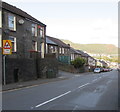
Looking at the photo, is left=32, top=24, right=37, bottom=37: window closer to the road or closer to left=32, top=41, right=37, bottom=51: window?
left=32, top=41, right=37, bottom=51: window

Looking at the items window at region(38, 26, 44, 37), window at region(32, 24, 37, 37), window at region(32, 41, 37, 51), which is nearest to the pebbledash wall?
window at region(32, 41, 37, 51)

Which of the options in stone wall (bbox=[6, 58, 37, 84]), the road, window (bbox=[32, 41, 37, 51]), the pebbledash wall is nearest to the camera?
the road

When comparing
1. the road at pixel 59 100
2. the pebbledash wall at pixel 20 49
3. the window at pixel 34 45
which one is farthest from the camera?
the window at pixel 34 45

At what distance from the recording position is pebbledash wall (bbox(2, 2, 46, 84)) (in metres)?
25.0

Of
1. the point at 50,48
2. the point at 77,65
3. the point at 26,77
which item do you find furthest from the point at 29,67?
the point at 77,65

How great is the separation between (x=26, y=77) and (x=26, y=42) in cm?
489

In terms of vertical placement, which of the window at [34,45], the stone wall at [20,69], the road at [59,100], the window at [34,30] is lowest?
the road at [59,100]

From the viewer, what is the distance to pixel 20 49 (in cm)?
2877

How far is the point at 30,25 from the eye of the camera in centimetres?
Answer: 3262

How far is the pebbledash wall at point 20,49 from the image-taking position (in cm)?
2505

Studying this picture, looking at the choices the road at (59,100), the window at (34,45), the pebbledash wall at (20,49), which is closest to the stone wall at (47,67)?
the pebbledash wall at (20,49)

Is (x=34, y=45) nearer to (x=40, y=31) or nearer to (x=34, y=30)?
(x=34, y=30)

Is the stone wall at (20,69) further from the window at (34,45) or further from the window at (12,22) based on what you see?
the window at (12,22)

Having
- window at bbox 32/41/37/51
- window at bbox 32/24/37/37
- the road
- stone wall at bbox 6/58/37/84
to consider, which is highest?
window at bbox 32/24/37/37
